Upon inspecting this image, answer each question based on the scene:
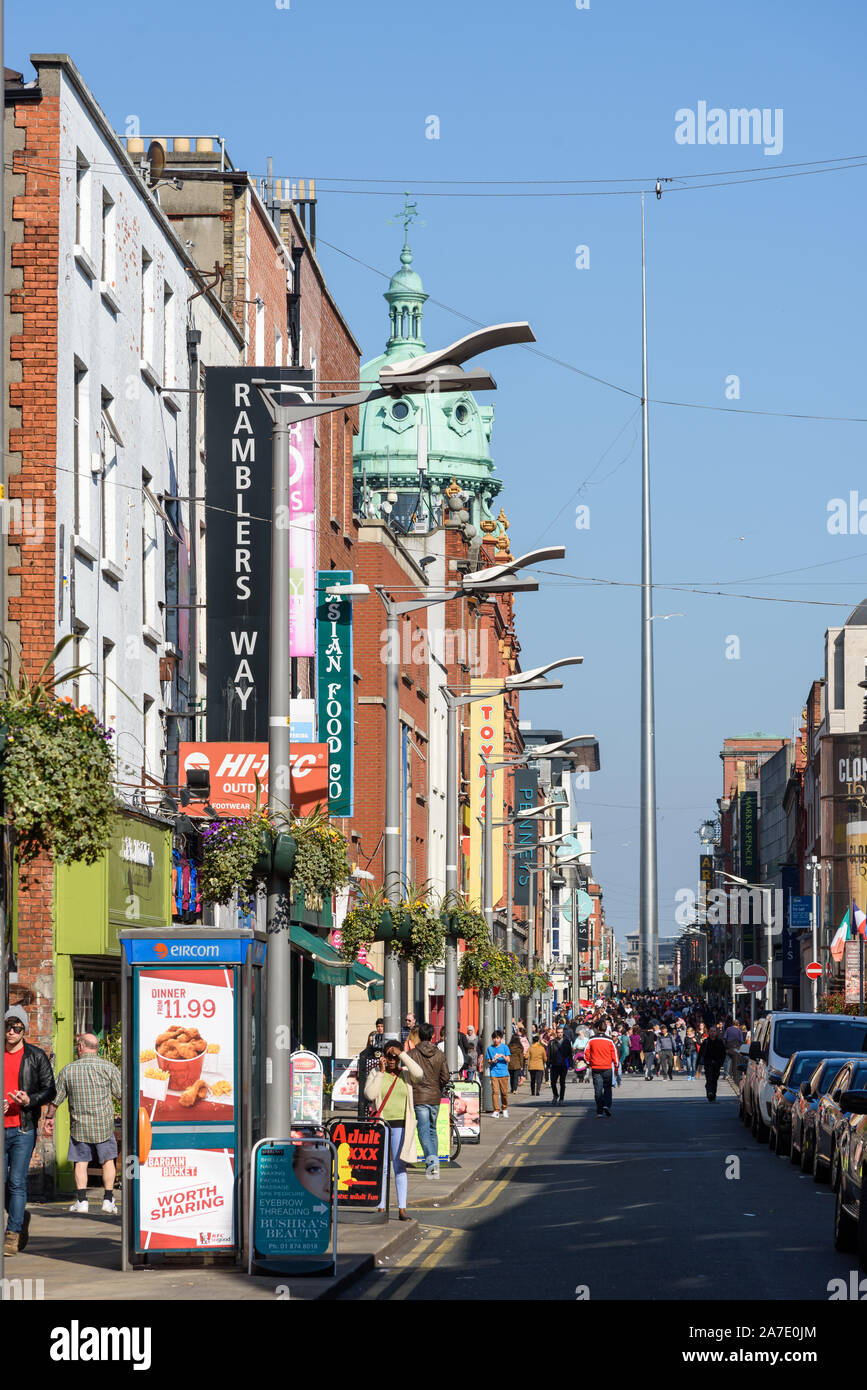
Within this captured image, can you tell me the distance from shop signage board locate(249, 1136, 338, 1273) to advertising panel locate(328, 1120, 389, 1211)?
4553mm

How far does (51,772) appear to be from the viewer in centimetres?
1452

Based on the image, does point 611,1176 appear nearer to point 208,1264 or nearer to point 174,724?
point 174,724

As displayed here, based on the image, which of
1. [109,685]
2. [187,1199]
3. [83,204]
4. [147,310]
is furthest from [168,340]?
[187,1199]

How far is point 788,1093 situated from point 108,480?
12582 mm

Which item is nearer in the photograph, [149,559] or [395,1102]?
[395,1102]

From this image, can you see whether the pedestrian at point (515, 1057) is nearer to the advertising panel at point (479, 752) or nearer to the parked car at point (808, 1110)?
the advertising panel at point (479, 752)

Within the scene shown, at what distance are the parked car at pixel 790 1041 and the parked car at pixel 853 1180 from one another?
15.2 m

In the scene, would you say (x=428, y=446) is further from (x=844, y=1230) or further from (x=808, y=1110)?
(x=844, y=1230)

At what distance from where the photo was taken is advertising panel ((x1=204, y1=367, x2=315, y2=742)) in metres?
31.4

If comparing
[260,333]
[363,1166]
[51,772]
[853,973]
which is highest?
[260,333]

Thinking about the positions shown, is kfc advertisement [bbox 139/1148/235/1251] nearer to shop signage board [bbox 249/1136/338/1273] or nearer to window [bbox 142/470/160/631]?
shop signage board [bbox 249/1136/338/1273]

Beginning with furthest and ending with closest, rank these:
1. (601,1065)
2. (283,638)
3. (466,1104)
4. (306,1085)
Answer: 1. (601,1065)
2. (466,1104)
3. (306,1085)
4. (283,638)

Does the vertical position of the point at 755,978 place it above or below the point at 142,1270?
above

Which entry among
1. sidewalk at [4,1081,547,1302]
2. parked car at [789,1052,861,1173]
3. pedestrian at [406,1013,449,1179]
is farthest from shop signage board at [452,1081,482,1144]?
sidewalk at [4,1081,547,1302]
